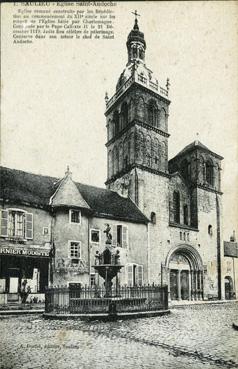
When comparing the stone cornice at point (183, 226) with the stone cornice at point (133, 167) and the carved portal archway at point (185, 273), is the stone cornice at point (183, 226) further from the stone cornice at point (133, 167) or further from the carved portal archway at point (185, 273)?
the stone cornice at point (133, 167)

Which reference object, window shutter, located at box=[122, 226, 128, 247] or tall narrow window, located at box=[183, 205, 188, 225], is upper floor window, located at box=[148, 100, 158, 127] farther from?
window shutter, located at box=[122, 226, 128, 247]

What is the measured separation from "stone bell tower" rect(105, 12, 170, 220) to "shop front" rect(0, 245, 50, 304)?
862 cm

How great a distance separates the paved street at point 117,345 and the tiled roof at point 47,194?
9462 millimetres

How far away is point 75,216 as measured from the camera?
2320 centimetres

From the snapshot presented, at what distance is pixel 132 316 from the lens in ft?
Result: 49.7

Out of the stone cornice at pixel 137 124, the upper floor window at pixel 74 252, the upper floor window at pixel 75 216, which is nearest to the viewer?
the upper floor window at pixel 74 252

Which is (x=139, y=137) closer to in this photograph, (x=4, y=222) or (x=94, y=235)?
(x=94, y=235)

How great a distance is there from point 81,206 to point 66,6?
12958 millimetres

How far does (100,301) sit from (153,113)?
1874cm

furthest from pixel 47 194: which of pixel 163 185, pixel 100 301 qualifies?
pixel 100 301

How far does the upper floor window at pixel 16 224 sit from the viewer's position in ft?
67.4

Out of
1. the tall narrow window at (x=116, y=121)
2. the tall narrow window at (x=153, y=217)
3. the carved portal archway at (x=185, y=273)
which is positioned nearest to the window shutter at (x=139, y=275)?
the carved portal archway at (x=185, y=273)

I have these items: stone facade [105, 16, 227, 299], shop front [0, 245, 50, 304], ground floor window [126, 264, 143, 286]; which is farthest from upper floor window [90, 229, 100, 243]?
stone facade [105, 16, 227, 299]

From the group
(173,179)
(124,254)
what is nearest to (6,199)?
(124,254)
